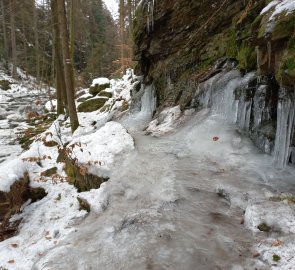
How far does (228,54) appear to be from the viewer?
8.53 m

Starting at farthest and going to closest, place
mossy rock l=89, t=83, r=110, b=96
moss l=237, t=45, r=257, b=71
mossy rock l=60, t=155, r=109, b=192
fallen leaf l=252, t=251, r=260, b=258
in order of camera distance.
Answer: mossy rock l=89, t=83, r=110, b=96, moss l=237, t=45, r=257, b=71, mossy rock l=60, t=155, r=109, b=192, fallen leaf l=252, t=251, r=260, b=258

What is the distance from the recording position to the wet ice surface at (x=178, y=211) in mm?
3215

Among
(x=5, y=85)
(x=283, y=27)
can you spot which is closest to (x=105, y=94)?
(x=283, y=27)

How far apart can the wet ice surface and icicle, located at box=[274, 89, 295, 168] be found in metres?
0.23

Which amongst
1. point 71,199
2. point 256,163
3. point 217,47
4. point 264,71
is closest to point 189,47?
point 217,47

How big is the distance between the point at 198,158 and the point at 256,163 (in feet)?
3.90

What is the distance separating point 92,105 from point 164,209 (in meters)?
13.5

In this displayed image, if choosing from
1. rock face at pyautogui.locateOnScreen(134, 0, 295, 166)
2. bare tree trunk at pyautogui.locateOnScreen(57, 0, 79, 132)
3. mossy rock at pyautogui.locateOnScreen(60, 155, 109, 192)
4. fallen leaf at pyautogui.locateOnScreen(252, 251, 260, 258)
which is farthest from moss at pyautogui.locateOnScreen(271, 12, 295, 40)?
bare tree trunk at pyautogui.locateOnScreen(57, 0, 79, 132)

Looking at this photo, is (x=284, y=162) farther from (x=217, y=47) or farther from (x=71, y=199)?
(x=217, y=47)

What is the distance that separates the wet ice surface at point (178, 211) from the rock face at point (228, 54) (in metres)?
0.67

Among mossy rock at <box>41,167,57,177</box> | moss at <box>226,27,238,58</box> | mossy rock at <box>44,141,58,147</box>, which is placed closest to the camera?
mossy rock at <box>41,167,57,177</box>

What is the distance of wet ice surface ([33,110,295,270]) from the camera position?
3215 millimetres

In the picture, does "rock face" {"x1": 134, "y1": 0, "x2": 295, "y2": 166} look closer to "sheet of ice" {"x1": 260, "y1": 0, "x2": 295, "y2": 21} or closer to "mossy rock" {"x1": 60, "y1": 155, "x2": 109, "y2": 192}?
"sheet of ice" {"x1": 260, "y1": 0, "x2": 295, "y2": 21}

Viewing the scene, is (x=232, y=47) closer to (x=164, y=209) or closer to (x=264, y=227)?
(x=164, y=209)
